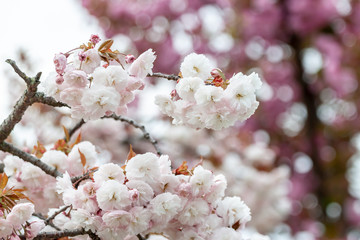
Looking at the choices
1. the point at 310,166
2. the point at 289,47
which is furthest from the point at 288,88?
the point at 310,166

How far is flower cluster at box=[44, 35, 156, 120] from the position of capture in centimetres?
105

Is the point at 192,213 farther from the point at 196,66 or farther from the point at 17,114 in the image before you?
the point at 17,114

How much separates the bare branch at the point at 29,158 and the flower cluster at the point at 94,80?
9.7 inches

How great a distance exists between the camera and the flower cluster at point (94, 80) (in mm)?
1048

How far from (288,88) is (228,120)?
425cm

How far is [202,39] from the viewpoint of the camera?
5.29 m

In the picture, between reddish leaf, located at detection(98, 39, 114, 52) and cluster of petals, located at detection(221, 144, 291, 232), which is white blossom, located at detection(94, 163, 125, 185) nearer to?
reddish leaf, located at detection(98, 39, 114, 52)

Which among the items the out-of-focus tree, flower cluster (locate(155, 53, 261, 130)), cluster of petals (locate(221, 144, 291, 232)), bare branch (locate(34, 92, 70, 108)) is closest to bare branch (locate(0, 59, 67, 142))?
bare branch (locate(34, 92, 70, 108))

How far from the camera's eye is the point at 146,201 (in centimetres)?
109

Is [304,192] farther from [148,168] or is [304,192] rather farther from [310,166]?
[148,168]

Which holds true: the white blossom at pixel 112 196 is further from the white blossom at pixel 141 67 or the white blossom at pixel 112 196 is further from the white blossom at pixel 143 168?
the white blossom at pixel 141 67

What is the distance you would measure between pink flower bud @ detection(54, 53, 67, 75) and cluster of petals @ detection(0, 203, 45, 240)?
0.26 metres

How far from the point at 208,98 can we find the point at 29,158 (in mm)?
461

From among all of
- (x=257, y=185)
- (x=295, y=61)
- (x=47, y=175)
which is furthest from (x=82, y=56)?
(x=295, y=61)
